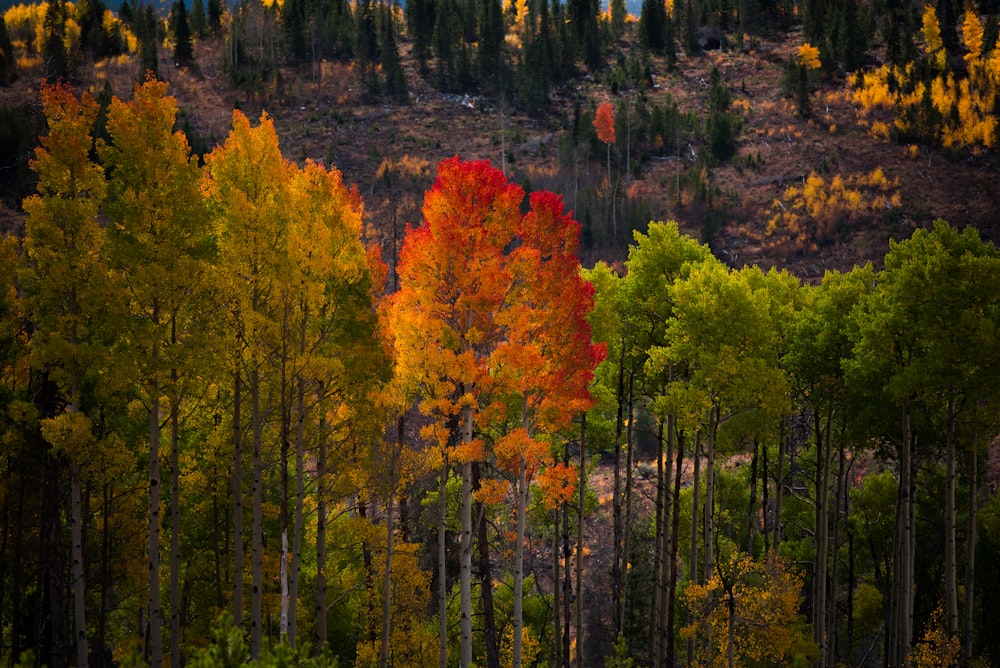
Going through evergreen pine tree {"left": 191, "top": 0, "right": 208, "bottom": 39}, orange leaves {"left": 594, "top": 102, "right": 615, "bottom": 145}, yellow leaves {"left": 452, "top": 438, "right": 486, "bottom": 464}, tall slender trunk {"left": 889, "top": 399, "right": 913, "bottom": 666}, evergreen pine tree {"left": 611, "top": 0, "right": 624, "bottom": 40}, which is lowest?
tall slender trunk {"left": 889, "top": 399, "right": 913, "bottom": 666}

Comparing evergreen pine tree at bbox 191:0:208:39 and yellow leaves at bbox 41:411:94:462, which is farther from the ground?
evergreen pine tree at bbox 191:0:208:39

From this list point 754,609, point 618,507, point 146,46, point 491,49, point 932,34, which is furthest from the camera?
point 491,49

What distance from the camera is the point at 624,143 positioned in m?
85.8

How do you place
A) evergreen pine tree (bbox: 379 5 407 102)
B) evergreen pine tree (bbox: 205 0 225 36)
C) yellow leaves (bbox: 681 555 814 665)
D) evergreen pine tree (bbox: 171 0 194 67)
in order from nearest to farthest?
yellow leaves (bbox: 681 555 814 665), evergreen pine tree (bbox: 171 0 194 67), evergreen pine tree (bbox: 379 5 407 102), evergreen pine tree (bbox: 205 0 225 36)

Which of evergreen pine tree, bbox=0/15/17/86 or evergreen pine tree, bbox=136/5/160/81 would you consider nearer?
evergreen pine tree, bbox=0/15/17/86

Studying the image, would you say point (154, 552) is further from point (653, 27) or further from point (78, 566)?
point (653, 27)

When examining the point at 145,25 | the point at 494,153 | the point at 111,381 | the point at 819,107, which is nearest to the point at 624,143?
the point at 494,153

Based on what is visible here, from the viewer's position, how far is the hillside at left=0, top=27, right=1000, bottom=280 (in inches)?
2601

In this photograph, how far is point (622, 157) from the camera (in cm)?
8488

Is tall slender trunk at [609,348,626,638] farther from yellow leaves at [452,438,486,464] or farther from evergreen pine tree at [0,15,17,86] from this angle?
evergreen pine tree at [0,15,17,86]

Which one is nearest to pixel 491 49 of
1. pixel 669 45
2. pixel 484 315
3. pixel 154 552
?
pixel 669 45

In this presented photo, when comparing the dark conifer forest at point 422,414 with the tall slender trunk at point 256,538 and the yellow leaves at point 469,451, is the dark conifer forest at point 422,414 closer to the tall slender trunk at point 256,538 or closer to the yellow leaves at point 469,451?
the tall slender trunk at point 256,538

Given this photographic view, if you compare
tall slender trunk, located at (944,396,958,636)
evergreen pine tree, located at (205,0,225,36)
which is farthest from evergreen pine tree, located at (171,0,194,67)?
tall slender trunk, located at (944,396,958,636)

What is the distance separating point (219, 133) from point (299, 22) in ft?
111
